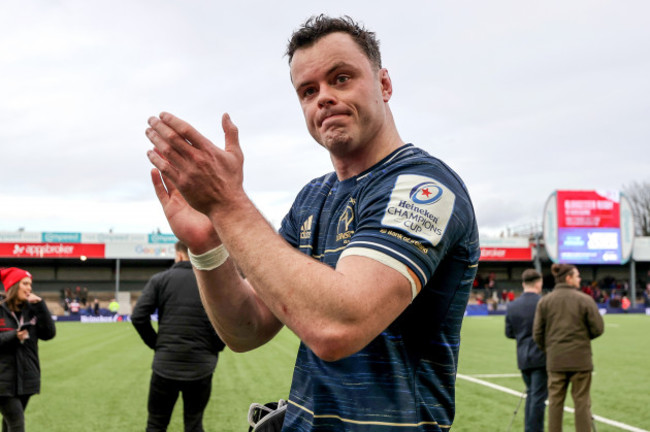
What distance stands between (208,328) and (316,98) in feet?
16.7

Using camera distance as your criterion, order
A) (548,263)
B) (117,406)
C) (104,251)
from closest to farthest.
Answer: (117,406) < (104,251) < (548,263)

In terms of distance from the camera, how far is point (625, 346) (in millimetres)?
19406

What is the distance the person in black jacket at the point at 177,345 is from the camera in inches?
252

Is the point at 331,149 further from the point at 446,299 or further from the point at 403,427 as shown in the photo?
the point at 403,427

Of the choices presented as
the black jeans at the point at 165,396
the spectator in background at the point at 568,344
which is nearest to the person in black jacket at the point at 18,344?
the black jeans at the point at 165,396

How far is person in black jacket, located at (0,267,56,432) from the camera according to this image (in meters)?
6.49

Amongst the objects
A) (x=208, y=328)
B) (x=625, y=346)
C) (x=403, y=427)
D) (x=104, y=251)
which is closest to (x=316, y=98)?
(x=403, y=427)

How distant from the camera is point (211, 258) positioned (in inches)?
72.0

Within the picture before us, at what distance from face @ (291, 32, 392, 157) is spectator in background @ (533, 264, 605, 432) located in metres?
6.67

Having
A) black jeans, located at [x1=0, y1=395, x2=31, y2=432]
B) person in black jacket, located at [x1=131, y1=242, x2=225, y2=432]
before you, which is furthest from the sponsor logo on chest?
black jeans, located at [x1=0, y1=395, x2=31, y2=432]

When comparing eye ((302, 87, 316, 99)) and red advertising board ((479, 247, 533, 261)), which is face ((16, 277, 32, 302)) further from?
red advertising board ((479, 247, 533, 261))

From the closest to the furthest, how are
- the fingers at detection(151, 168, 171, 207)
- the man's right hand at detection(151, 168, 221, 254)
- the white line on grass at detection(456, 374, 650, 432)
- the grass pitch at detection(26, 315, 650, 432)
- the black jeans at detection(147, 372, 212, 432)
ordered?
the man's right hand at detection(151, 168, 221, 254), the fingers at detection(151, 168, 171, 207), the black jeans at detection(147, 372, 212, 432), the white line on grass at detection(456, 374, 650, 432), the grass pitch at detection(26, 315, 650, 432)

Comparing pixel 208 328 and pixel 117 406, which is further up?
pixel 208 328

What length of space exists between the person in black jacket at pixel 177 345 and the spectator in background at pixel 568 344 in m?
4.09
